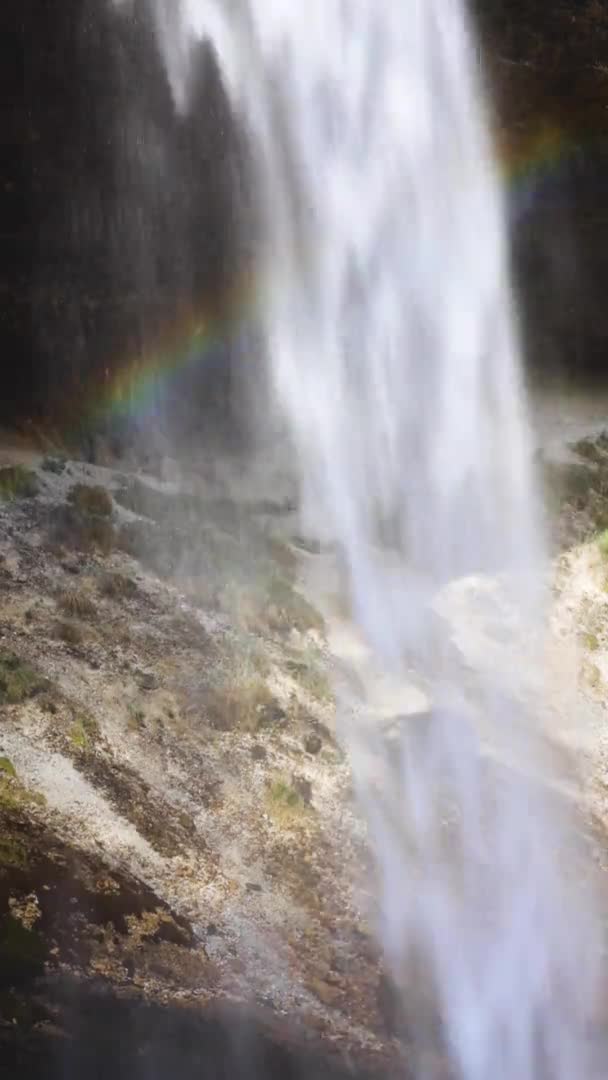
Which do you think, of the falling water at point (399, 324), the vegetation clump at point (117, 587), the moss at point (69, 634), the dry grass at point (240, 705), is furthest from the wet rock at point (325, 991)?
the vegetation clump at point (117, 587)

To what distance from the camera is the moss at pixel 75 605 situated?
9.00 m

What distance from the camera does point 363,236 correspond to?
12.5 metres

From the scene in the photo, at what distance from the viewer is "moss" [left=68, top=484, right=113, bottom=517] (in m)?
10.6

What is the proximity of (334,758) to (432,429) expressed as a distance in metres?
6.05

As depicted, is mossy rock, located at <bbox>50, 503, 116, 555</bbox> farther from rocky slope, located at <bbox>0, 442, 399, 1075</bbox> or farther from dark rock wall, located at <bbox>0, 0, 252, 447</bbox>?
dark rock wall, located at <bbox>0, 0, 252, 447</bbox>

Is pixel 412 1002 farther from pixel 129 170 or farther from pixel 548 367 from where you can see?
pixel 548 367

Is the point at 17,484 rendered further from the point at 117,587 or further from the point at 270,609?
the point at 270,609

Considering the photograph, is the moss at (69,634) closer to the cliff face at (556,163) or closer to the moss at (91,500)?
the moss at (91,500)

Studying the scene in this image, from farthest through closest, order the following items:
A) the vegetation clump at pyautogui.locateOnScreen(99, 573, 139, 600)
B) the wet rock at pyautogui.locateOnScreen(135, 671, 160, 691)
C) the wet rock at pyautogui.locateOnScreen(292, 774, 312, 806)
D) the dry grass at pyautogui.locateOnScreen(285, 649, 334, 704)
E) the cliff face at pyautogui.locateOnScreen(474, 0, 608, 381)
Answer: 1. the cliff face at pyautogui.locateOnScreen(474, 0, 608, 381)
2. the vegetation clump at pyautogui.locateOnScreen(99, 573, 139, 600)
3. the dry grass at pyautogui.locateOnScreen(285, 649, 334, 704)
4. the wet rock at pyautogui.locateOnScreen(135, 671, 160, 691)
5. the wet rock at pyautogui.locateOnScreen(292, 774, 312, 806)

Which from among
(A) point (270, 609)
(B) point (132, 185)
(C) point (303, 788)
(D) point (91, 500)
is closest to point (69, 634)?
(A) point (270, 609)

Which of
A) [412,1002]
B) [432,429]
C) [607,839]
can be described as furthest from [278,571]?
[412,1002]

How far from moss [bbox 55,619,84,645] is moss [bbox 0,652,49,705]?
0.56m

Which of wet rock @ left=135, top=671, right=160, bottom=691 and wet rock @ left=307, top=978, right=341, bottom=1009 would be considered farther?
wet rock @ left=135, top=671, right=160, bottom=691

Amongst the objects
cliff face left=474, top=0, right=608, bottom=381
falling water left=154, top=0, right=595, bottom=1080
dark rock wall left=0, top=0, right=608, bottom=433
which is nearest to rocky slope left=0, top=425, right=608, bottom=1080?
falling water left=154, top=0, right=595, bottom=1080
